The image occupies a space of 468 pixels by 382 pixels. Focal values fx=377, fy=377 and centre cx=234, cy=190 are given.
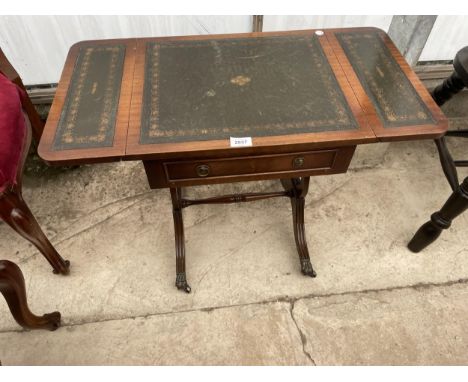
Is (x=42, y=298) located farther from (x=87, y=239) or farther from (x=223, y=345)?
(x=223, y=345)

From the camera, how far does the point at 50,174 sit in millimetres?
2244

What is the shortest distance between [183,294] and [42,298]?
0.67 m

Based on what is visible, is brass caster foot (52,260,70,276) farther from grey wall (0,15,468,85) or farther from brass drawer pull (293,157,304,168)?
brass drawer pull (293,157,304,168)

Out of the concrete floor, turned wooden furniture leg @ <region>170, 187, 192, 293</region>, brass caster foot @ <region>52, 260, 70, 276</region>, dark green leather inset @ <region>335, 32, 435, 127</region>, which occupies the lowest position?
the concrete floor

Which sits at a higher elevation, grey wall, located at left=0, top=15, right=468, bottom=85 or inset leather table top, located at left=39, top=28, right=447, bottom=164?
inset leather table top, located at left=39, top=28, right=447, bottom=164

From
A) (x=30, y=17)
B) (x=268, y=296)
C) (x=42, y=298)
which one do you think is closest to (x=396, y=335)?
(x=268, y=296)

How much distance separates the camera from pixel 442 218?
1.69 metres

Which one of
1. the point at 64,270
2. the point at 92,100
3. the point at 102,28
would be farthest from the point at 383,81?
the point at 64,270

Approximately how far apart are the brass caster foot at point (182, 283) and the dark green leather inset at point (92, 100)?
2.80 feet

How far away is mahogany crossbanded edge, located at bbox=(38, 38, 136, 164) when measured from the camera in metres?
1.11

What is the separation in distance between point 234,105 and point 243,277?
36.5 inches

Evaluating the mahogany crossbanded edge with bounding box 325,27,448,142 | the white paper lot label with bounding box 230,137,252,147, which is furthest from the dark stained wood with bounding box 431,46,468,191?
the white paper lot label with bounding box 230,137,252,147

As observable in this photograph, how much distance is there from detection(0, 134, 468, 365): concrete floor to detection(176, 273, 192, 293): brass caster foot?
42mm

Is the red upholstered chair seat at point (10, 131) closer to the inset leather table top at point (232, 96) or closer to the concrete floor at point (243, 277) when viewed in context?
the inset leather table top at point (232, 96)
